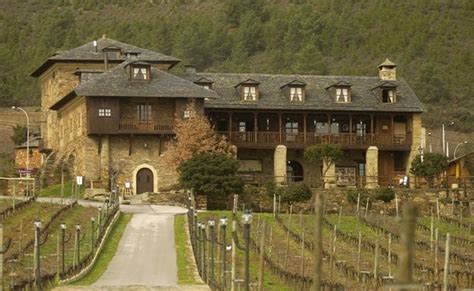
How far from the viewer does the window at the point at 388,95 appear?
77938mm

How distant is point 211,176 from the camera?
6425 centimetres

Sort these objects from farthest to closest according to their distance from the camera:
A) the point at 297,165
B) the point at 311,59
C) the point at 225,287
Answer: the point at 311,59
the point at 297,165
the point at 225,287

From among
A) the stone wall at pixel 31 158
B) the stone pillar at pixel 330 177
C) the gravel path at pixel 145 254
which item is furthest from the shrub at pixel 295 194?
the stone wall at pixel 31 158

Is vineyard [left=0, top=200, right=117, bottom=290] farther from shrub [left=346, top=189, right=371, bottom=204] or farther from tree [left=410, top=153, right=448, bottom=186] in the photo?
tree [left=410, top=153, right=448, bottom=186]

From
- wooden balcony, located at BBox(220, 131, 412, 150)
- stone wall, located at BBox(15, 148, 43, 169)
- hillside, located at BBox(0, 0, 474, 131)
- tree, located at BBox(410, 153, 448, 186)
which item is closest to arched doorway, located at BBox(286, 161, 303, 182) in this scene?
wooden balcony, located at BBox(220, 131, 412, 150)

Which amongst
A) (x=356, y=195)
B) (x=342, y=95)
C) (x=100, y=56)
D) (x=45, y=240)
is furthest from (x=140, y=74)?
(x=45, y=240)

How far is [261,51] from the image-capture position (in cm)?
16038

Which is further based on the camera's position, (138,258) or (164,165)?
(164,165)

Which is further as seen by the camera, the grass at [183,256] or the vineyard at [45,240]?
the grass at [183,256]

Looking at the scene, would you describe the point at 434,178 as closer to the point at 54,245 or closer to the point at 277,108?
the point at 277,108

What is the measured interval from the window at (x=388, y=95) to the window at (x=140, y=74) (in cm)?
1467

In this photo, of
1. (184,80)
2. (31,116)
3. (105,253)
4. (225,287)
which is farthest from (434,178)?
(31,116)

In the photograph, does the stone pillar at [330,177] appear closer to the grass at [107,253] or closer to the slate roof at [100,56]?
the slate roof at [100,56]

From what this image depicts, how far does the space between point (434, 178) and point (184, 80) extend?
51.0 ft
